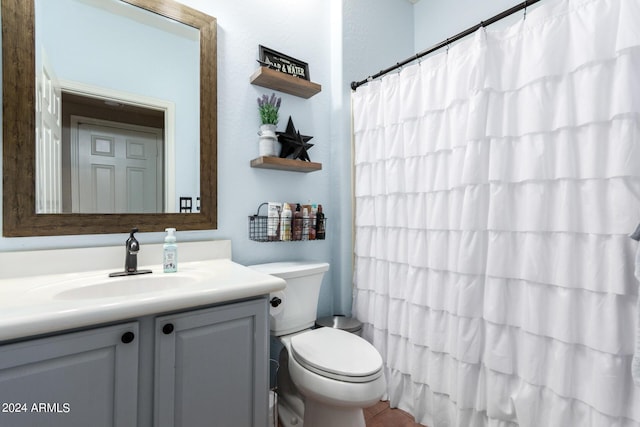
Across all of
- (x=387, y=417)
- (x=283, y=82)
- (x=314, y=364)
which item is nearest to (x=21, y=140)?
(x=283, y=82)

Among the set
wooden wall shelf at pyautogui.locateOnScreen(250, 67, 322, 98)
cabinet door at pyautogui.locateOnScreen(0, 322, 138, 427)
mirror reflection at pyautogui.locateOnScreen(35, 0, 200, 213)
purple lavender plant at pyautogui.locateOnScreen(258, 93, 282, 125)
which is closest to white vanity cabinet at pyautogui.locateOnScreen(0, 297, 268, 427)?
cabinet door at pyautogui.locateOnScreen(0, 322, 138, 427)

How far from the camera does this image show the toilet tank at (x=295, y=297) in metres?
1.44

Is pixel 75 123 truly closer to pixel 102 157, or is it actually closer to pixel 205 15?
pixel 102 157

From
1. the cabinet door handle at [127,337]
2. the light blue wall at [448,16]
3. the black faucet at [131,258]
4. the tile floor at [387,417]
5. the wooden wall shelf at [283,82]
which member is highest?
the light blue wall at [448,16]

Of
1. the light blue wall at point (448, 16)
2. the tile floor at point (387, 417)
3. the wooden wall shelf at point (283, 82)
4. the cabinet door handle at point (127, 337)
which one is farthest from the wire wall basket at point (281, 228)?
the light blue wall at point (448, 16)

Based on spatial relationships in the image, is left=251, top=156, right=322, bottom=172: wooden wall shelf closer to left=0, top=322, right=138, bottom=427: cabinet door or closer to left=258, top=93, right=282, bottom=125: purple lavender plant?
left=258, top=93, right=282, bottom=125: purple lavender plant

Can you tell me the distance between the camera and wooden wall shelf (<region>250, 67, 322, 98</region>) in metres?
1.58

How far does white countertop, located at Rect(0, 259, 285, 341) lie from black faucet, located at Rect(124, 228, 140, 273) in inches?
2.3

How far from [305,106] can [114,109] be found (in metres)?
1.02

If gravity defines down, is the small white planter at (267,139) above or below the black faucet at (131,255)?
above

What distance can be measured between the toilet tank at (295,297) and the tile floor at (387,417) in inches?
23.1

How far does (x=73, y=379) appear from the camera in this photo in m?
0.75

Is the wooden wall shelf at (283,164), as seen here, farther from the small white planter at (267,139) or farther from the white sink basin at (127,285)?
the white sink basin at (127,285)

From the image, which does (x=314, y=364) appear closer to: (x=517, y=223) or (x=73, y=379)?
(x=73, y=379)
